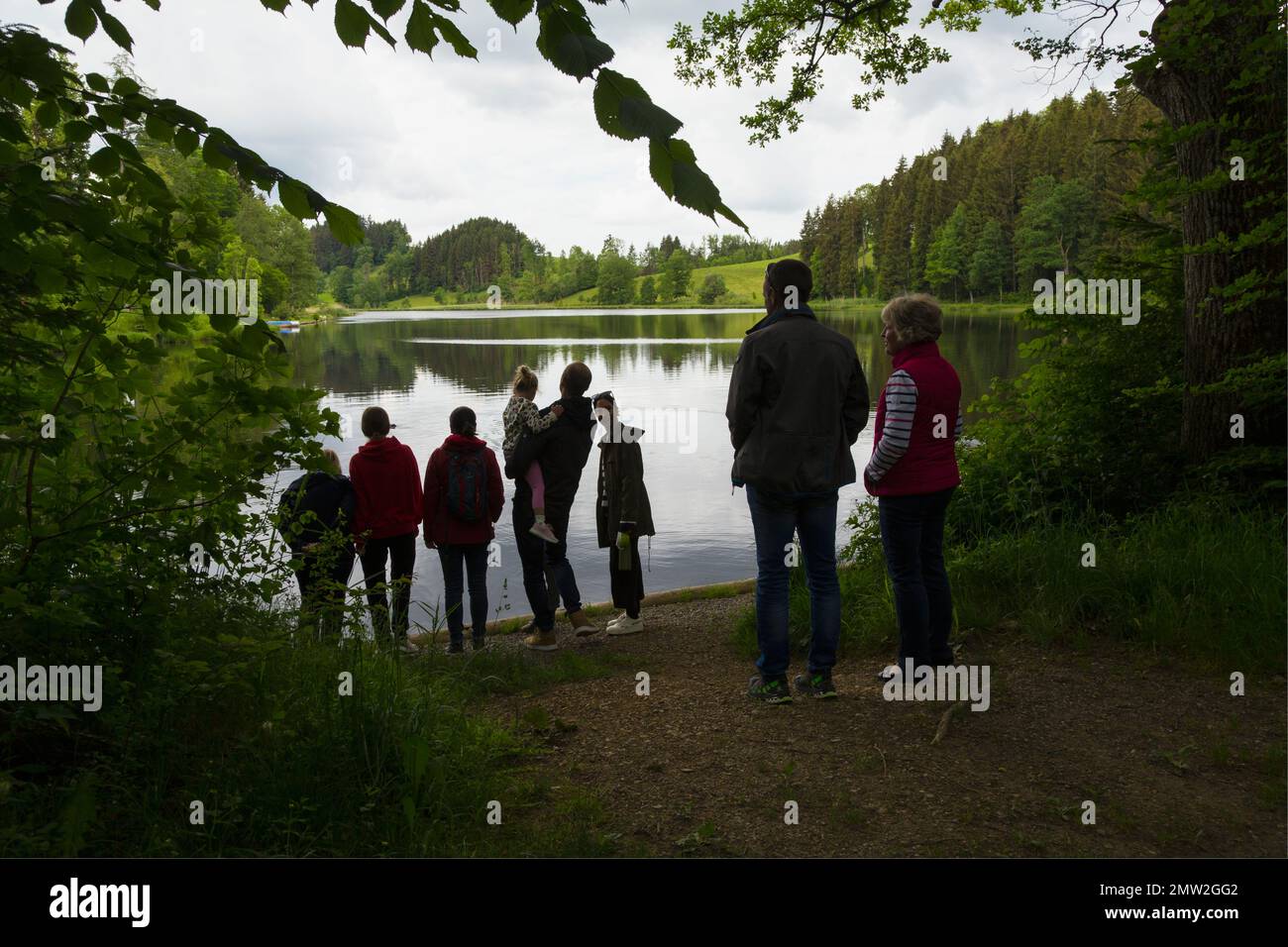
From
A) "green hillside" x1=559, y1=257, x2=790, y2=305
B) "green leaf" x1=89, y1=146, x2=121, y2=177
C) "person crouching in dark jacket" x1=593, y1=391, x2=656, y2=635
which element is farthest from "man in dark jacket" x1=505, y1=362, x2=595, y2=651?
"green hillside" x1=559, y1=257, x2=790, y2=305

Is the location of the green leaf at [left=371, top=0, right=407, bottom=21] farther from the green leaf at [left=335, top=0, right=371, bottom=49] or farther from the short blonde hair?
the short blonde hair

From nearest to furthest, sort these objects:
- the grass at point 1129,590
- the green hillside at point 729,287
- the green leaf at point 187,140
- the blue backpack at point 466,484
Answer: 1. the green leaf at point 187,140
2. the grass at point 1129,590
3. the blue backpack at point 466,484
4. the green hillside at point 729,287

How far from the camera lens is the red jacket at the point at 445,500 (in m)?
6.76

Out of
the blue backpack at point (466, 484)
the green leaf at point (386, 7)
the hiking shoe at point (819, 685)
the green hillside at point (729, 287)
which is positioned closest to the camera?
the green leaf at point (386, 7)

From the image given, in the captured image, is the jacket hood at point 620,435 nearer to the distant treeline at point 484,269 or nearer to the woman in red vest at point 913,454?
the woman in red vest at point 913,454

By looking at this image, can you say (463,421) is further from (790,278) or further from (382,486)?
(790,278)

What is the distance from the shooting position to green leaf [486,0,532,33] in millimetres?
1990

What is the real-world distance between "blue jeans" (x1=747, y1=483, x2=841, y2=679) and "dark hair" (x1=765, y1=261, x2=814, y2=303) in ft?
3.28

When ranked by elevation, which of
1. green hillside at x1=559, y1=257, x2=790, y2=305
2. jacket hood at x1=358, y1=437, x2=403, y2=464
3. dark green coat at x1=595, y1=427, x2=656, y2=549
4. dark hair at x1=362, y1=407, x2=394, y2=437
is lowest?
dark green coat at x1=595, y1=427, x2=656, y2=549

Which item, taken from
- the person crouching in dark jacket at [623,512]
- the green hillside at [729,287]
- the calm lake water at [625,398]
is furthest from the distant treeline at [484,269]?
the person crouching in dark jacket at [623,512]

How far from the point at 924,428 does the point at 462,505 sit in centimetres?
341

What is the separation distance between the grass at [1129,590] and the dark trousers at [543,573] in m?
1.45

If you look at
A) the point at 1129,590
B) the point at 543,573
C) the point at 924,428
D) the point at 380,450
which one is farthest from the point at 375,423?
the point at 1129,590
